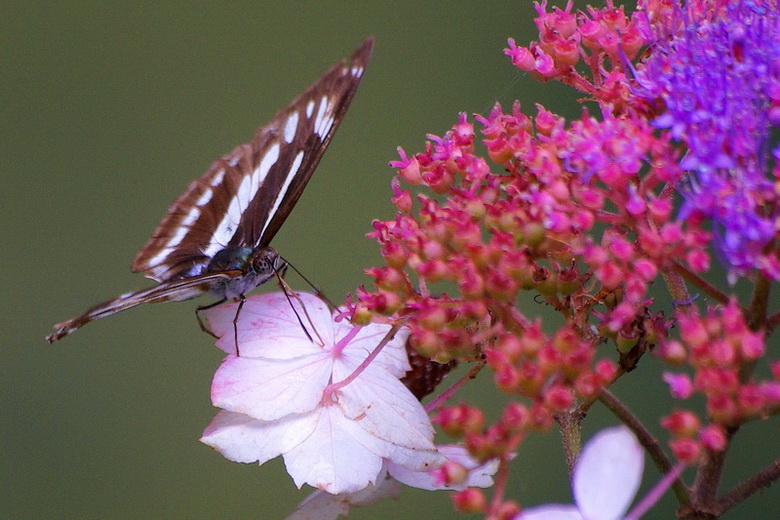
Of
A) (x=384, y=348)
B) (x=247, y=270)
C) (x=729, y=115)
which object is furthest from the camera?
(x=247, y=270)

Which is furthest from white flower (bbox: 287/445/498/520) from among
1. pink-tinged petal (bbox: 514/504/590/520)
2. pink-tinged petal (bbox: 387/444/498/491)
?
pink-tinged petal (bbox: 514/504/590/520)

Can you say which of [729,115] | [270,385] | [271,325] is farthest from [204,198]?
[729,115]

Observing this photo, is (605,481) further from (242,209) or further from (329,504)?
(242,209)

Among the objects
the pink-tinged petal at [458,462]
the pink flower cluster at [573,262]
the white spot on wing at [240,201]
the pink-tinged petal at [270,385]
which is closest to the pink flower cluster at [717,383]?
the pink flower cluster at [573,262]

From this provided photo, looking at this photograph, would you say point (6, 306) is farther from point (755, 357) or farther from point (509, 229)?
point (755, 357)

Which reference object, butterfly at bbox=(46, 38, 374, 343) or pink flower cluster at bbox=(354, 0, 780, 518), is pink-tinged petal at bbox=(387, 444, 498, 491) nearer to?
pink flower cluster at bbox=(354, 0, 780, 518)

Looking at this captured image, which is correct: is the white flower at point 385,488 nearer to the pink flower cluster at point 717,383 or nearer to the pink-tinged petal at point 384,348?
the pink-tinged petal at point 384,348
